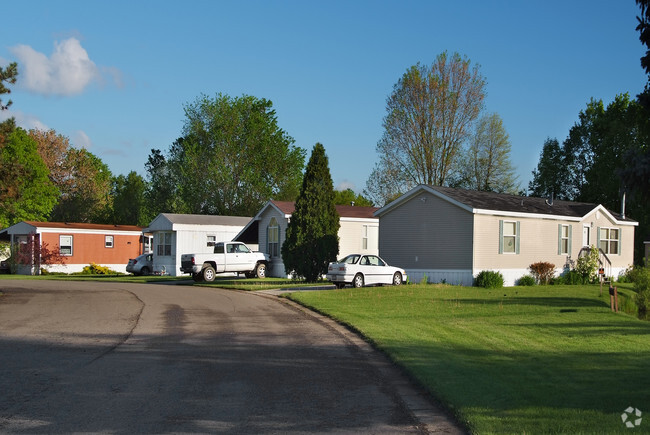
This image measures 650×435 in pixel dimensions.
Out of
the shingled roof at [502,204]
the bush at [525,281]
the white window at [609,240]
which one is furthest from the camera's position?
the white window at [609,240]

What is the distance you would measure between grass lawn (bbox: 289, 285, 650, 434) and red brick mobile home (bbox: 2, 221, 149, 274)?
1213 inches

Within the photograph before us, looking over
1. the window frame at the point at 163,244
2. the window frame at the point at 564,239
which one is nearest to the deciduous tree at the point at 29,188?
the window frame at the point at 163,244

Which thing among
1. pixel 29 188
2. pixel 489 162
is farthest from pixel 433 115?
pixel 29 188

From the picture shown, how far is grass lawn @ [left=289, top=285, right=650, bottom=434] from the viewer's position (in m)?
7.12

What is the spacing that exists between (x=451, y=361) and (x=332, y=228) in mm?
21003

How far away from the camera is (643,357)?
35.1ft

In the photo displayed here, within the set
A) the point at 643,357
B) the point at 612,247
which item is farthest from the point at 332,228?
the point at 643,357

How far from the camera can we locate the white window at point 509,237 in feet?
94.7

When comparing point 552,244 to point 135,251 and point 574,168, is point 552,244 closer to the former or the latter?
point 574,168

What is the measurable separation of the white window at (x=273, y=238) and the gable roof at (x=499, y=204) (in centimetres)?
778

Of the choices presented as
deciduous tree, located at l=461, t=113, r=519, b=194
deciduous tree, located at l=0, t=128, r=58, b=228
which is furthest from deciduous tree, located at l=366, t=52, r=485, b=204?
deciduous tree, located at l=0, t=128, r=58, b=228

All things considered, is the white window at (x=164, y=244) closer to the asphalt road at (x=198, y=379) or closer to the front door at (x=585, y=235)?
the front door at (x=585, y=235)

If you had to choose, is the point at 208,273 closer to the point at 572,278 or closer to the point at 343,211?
the point at 343,211

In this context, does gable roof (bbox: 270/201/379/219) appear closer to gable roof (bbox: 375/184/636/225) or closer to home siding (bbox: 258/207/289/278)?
home siding (bbox: 258/207/289/278)
